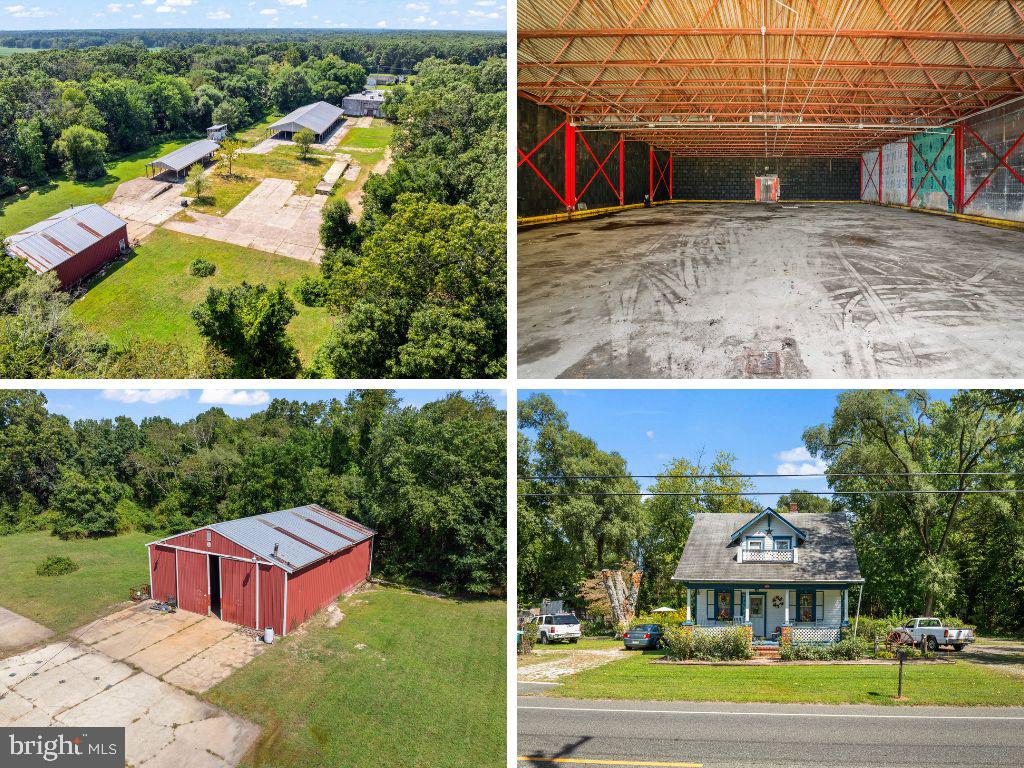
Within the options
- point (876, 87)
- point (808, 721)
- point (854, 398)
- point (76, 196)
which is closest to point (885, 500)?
point (854, 398)

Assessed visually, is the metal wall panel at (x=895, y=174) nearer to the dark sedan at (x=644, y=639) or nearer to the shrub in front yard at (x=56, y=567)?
the dark sedan at (x=644, y=639)

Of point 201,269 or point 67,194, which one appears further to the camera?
point 67,194

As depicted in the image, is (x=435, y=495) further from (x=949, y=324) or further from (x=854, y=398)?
(x=949, y=324)

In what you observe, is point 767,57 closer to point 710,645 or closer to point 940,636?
point 710,645

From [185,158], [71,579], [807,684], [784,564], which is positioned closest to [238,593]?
[71,579]

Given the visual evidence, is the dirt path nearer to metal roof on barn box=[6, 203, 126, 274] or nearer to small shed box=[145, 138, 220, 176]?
metal roof on barn box=[6, 203, 126, 274]
